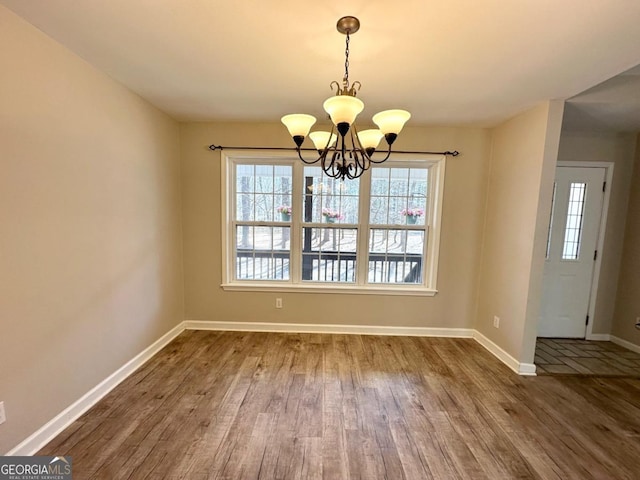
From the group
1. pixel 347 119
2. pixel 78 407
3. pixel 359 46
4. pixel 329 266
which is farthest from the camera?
pixel 329 266

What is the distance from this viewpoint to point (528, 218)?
2555 millimetres

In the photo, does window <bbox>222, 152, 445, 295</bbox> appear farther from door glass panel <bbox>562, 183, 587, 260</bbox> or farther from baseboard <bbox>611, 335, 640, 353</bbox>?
baseboard <bbox>611, 335, 640, 353</bbox>

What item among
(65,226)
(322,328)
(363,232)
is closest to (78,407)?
(65,226)

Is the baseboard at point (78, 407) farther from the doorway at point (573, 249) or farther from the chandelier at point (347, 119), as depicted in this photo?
the doorway at point (573, 249)

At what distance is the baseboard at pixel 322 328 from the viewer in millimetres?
3354

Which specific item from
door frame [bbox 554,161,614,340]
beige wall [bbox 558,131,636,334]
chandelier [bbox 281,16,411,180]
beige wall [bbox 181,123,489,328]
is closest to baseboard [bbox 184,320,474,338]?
beige wall [bbox 181,123,489,328]

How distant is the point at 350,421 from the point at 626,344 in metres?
3.63

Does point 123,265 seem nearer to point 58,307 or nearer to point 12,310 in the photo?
point 58,307

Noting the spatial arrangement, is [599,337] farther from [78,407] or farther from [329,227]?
[78,407]

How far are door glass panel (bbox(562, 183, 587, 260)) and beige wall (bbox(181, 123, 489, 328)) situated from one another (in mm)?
1056

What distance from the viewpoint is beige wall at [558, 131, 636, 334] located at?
3133 millimetres

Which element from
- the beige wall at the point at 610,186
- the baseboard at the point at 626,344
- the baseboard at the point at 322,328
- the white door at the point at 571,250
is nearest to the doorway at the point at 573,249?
the white door at the point at 571,250

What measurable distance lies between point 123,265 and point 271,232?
1532 mm

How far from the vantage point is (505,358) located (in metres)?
2.76
